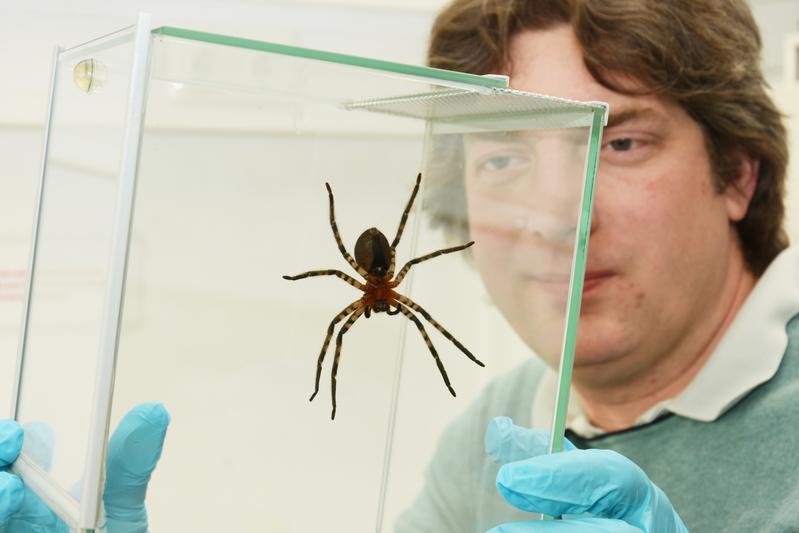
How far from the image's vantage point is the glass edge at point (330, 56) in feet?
1.92

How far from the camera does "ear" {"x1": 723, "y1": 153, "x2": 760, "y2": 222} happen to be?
1.34 meters

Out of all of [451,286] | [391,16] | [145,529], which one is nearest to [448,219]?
[451,286]

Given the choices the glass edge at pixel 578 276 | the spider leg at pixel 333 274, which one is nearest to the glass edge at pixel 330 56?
the glass edge at pixel 578 276

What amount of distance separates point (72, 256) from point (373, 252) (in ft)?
1.18

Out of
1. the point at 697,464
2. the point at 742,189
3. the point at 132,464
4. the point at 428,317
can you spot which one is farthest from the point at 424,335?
the point at 742,189

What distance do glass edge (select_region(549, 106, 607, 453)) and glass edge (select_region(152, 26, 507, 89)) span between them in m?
0.12

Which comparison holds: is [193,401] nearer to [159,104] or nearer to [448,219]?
[159,104]

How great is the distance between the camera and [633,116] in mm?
1191

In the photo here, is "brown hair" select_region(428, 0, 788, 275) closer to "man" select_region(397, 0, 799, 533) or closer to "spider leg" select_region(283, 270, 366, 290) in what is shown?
"man" select_region(397, 0, 799, 533)

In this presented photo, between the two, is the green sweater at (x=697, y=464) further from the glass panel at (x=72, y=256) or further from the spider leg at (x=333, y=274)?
the glass panel at (x=72, y=256)

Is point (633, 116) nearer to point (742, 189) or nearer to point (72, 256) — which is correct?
point (742, 189)

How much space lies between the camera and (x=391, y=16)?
196cm

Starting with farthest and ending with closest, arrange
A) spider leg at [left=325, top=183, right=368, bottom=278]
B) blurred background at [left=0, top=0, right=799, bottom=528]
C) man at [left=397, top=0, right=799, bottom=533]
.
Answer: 1. blurred background at [left=0, top=0, right=799, bottom=528]
2. man at [left=397, top=0, right=799, bottom=533]
3. spider leg at [left=325, top=183, right=368, bottom=278]

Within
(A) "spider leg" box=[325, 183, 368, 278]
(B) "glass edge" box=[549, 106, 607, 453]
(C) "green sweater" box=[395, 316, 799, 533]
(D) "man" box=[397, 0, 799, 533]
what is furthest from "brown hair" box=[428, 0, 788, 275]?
(A) "spider leg" box=[325, 183, 368, 278]
